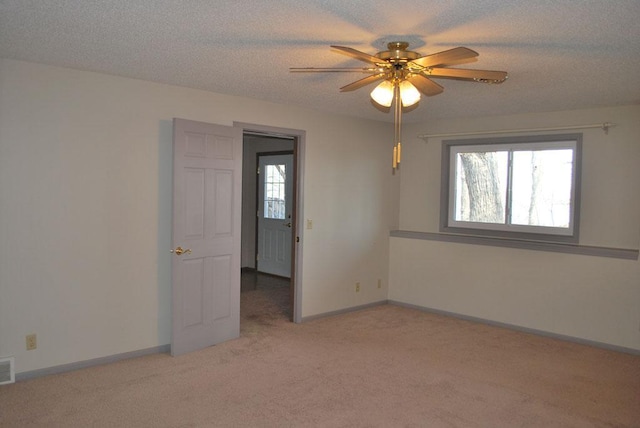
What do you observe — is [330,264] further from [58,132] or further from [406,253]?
[58,132]

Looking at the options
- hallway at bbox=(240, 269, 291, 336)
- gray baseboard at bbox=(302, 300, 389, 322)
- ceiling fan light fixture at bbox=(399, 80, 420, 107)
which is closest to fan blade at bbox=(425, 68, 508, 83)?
ceiling fan light fixture at bbox=(399, 80, 420, 107)

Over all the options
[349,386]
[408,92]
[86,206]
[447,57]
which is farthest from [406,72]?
[86,206]

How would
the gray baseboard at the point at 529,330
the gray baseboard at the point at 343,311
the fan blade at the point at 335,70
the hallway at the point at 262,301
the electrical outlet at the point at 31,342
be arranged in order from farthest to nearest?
the gray baseboard at the point at 343,311
the hallway at the point at 262,301
the gray baseboard at the point at 529,330
the electrical outlet at the point at 31,342
the fan blade at the point at 335,70

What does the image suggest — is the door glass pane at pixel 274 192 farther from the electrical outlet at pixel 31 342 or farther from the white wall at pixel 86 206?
the electrical outlet at pixel 31 342

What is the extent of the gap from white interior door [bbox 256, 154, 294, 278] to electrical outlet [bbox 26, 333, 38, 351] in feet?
14.1

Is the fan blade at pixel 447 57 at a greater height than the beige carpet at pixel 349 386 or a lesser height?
greater

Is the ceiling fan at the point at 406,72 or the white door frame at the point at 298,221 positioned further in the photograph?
the white door frame at the point at 298,221

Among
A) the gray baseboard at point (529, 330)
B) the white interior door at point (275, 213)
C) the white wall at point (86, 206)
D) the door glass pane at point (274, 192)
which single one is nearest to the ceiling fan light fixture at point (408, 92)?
the white wall at point (86, 206)

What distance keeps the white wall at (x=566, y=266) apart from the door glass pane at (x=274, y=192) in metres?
2.44

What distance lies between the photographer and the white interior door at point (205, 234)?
4.21 metres

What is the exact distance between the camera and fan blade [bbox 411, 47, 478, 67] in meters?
2.50

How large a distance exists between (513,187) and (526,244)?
665 millimetres

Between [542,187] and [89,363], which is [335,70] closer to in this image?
[89,363]

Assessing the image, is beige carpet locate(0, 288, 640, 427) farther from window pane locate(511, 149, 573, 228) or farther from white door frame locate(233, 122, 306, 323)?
window pane locate(511, 149, 573, 228)
